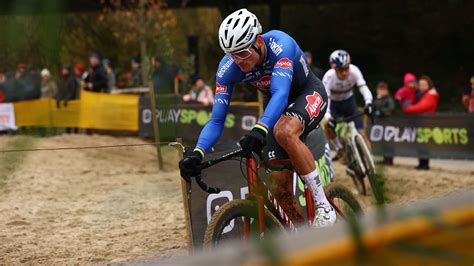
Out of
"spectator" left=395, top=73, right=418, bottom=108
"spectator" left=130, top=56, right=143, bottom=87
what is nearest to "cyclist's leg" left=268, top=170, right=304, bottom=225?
"spectator" left=395, top=73, right=418, bottom=108

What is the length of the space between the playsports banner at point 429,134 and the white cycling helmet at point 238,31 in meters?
8.23

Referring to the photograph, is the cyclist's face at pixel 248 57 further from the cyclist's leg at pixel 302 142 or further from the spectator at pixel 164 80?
the spectator at pixel 164 80

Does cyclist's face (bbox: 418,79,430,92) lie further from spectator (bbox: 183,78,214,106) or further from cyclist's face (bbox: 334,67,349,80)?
cyclist's face (bbox: 334,67,349,80)

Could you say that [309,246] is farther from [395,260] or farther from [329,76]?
[329,76]

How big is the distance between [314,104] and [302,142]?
0.29 m

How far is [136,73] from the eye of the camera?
20.3 metres

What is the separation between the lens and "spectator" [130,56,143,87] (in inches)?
758

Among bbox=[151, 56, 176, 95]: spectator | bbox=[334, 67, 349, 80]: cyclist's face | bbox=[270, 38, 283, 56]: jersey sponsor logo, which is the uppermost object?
bbox=[270, 38, 283, 56]: jersey sponsor logo

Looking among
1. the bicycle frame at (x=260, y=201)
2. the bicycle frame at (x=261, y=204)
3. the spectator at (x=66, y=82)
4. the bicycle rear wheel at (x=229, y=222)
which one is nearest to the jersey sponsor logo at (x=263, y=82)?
the bicycle frame at (x=260, y=201)

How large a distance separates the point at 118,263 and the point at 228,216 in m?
1.85

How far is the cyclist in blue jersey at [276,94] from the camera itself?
482 cm

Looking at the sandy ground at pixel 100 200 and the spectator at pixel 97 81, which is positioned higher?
the spectator at pixel 97 81

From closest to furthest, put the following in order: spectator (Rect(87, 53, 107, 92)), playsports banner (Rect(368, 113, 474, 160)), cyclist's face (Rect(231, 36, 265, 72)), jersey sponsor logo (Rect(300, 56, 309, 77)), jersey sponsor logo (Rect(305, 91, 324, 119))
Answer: cyclist's face (Rect(231, 36, 265, 72)) < jersey sponsor logo (Rect(305, 91, 324, 119)) < jersey sponsor logo (Rect(300, 56, 309, 77)) < playsports banner (Rect(368, 113, 474, 160)) < spectator (Rect(87, 53, 107, 92))

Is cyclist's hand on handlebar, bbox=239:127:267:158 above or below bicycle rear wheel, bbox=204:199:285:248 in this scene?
above
